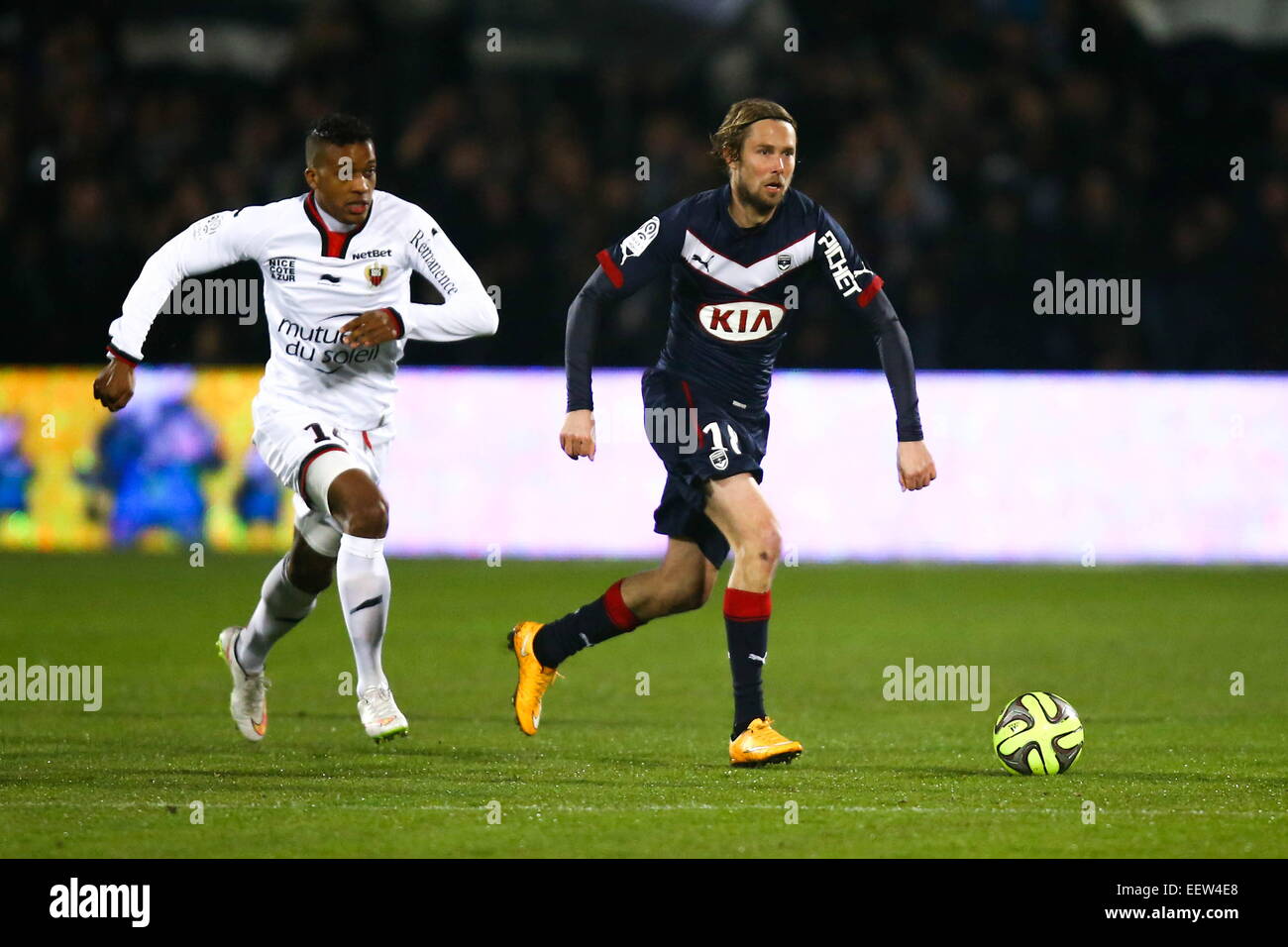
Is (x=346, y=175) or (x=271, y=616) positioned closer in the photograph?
(x=346, y=175)

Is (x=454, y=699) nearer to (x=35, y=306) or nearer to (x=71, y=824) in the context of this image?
(x=71, y=824)

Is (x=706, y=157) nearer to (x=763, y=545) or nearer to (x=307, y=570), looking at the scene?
(x=307, y=570)

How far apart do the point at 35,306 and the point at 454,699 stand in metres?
7.81

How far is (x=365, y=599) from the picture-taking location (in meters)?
6.83

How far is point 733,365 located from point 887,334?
1.84 ft

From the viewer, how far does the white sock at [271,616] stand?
693 cm

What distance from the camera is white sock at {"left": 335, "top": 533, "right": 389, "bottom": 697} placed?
22.3 feet

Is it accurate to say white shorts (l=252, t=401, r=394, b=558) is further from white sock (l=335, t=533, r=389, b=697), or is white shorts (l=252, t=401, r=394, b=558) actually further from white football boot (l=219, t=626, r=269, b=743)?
white football boot (l=219, t=626, r=269, b=743)

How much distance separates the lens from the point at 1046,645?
10203 mm

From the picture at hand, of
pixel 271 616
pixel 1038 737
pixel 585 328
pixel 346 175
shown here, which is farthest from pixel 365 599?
pixel 1038 737

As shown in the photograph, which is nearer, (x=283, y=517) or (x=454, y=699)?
(x=454, y=699)

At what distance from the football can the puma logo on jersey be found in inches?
62.6

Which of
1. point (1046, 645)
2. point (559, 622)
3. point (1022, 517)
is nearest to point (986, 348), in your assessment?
point (1022, 517)

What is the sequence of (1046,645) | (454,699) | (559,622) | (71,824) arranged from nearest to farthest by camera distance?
(71,824) < (559,622) < (454,699) < (1046,645)
